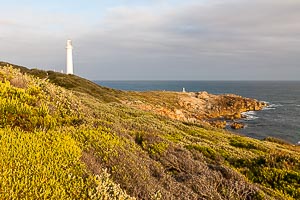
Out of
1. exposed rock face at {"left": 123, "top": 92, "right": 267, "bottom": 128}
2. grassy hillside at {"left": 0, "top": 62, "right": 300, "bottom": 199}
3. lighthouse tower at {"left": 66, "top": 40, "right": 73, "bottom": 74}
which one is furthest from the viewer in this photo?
exposed rock face at {"left": 123, "top": 92, "right": 267, "bottom": 128}

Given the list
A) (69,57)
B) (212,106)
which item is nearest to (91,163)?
(69,57)

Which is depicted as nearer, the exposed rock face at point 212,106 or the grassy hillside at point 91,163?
the grassy hillside at point 91,163

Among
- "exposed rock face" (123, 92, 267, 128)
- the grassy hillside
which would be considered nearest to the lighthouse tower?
"exposed rock face" (123, 92, 267, 128)

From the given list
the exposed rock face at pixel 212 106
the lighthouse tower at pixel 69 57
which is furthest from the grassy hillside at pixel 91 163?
the exposed rock face at pixel 212 106

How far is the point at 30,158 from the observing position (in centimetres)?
502

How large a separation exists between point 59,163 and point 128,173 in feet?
4.60

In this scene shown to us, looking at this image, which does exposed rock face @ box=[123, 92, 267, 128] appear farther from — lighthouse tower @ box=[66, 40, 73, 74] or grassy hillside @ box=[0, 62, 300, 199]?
grassy hillside @ box=[0, 62, 300, 199]

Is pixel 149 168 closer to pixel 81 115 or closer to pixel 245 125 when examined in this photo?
pixel 81 115

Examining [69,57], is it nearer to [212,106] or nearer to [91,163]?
[212,106]

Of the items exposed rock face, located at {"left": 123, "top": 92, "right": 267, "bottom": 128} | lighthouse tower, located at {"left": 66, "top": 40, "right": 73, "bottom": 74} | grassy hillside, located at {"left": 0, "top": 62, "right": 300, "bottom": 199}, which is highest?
lighthouse tower, located at {"left": 66, "top": 40, "right": 73, "bottom": 74}

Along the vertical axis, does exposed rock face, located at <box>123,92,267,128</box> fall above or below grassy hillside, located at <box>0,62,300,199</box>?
below

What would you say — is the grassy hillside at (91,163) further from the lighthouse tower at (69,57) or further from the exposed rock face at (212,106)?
the exposed rock face at (212,106)

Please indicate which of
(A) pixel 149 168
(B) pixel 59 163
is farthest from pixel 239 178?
(B) pixel 59 163

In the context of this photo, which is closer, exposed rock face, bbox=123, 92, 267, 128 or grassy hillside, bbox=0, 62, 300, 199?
grassy hillside, bbox=0, 62, 300, 199
